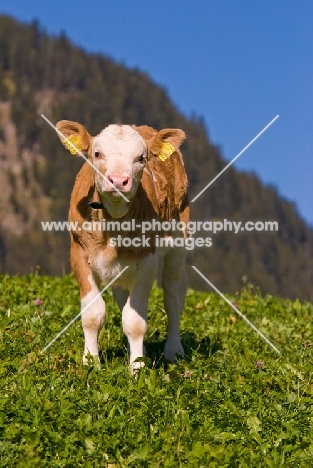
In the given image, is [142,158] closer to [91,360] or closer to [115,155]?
[115,155]

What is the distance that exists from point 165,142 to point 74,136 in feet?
3.57

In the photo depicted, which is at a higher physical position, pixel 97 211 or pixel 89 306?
pixel 97 211

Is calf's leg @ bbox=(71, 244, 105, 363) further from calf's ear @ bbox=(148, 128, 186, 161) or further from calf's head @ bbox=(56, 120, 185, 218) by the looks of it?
calf's ear @ bbox=(148, 128, 186, 161)

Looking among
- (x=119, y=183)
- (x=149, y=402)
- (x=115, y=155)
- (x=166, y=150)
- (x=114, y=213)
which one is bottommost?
(x=149, y=402)

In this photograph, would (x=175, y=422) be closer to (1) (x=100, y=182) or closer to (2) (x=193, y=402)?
(2) (x=193, y=402)

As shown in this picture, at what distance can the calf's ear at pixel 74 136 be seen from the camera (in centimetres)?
920

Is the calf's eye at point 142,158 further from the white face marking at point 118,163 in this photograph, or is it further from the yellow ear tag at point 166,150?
the yellow ear tag at point 166,150

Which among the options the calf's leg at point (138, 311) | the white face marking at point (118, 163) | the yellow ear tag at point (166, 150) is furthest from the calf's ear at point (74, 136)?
the calf's leg at point (138, 311)

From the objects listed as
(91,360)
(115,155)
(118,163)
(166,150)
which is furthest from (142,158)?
(91,360)

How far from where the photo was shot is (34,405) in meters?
6.80

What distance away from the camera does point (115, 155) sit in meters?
8.58

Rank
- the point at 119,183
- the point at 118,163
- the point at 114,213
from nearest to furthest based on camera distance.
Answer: the point at 119,183
the point at 118,163
the point at 114,213

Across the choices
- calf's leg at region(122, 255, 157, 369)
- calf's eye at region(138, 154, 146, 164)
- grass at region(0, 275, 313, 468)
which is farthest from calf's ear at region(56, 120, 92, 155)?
grass at region(0, 275, 313, 468)

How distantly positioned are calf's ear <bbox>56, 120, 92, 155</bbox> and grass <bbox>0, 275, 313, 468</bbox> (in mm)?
2213
